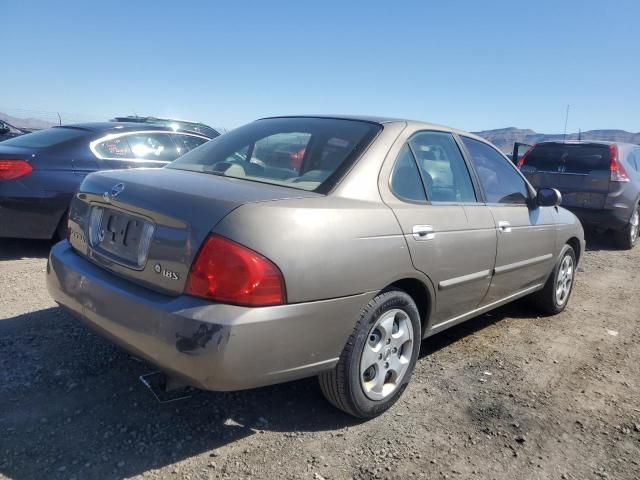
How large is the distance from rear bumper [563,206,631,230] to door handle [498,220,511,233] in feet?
16.4

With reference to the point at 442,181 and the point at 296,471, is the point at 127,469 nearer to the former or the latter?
the point at 296,471

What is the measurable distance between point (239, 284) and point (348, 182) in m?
0.85

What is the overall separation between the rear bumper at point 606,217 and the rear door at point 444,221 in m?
5.35

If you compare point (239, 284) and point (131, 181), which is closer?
point (239, 284)

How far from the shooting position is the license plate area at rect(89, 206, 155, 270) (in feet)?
7.73

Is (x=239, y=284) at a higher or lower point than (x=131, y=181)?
lower

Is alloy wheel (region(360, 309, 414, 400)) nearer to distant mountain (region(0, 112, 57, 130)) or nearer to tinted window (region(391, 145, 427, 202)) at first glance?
tinted window (region(391, 145, 427, 202))

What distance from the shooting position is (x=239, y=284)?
2.10 meters

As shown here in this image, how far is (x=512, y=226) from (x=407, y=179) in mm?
1241

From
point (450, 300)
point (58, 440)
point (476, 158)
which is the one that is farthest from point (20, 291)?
point (476, 158)

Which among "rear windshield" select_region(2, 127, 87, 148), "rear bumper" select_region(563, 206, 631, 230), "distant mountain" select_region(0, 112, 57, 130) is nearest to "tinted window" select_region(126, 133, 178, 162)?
"rear windshield" select_region(2, 127, 87, 148)

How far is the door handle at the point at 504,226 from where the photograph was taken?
11.9 feet

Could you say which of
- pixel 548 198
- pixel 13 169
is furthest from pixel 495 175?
pixel 13 169

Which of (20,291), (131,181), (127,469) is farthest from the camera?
(20,291)
